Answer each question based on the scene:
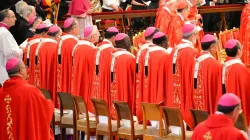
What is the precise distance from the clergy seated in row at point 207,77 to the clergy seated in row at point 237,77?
0.36 m

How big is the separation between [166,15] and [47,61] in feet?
11.1

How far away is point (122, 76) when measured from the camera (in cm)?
1647

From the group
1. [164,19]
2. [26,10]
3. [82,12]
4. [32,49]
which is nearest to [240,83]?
[32,49]

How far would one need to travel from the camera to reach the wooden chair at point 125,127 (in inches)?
589

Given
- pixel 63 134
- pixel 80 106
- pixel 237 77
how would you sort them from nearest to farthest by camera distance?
1. pixel 237 77
2. pixel 80 106
3. pixel 63 134

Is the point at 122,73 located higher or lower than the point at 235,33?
higher

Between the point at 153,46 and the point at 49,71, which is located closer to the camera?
the point at 153,46

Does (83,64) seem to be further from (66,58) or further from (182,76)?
(182,76)

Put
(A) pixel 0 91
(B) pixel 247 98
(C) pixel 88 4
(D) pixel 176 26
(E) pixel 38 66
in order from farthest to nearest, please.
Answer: (C) pixel 88 4
(D) pixel 176 26
(E) pixel 38 66
(B) pixel 247 98
(A) pixel 0 91

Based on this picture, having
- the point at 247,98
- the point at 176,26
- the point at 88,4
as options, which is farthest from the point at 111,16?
the point at 247,98

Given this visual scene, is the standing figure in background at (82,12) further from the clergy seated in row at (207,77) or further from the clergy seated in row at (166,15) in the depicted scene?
the clergy seated in row at (207,77)

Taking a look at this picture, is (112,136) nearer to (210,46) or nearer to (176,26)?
(210,46)

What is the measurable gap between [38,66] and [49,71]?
22cm

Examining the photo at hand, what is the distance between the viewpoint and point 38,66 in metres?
18.2
